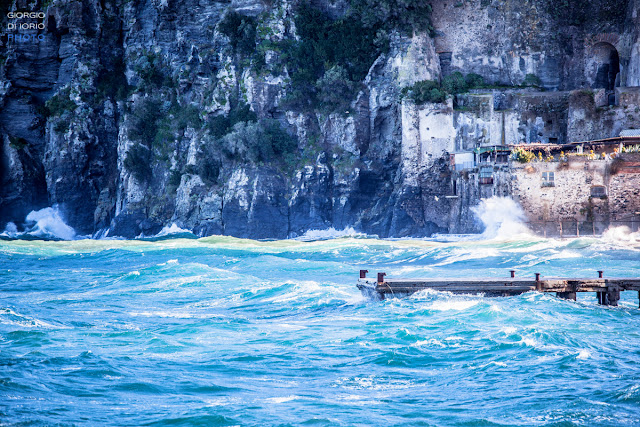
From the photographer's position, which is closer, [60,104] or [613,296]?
[613,296]

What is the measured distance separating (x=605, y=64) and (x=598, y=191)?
59.7 feet

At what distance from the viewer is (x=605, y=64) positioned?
Result: 208 ft

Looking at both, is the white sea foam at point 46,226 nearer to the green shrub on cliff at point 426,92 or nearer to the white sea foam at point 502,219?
the green shrub on cliff at point 426,92

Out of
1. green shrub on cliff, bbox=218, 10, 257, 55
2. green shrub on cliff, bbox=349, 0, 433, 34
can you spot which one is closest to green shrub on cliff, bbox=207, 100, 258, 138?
green shrub on cliff, bbox=218, 10, 257, 55

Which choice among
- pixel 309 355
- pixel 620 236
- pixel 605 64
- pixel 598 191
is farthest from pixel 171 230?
pixel 309 355

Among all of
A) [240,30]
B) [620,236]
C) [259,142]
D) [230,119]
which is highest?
[240,30]

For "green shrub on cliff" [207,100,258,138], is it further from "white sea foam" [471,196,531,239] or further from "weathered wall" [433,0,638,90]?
"white sea foam" [471,196,531,239]

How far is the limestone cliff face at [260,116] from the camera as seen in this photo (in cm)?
5947

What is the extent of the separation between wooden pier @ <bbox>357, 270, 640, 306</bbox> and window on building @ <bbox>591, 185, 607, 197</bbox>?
23507 millimetres

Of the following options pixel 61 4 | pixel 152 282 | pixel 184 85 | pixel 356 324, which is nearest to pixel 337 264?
pixel 152 282

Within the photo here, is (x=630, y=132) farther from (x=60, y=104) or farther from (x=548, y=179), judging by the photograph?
(x=60, y=104)

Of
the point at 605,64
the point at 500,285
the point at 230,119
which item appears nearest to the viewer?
the point at 500,285

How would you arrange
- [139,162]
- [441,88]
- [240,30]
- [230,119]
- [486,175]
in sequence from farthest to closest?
[139,162], [240,30], [230,119], [441,88], [486,175]

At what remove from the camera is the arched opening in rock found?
63.1 m
